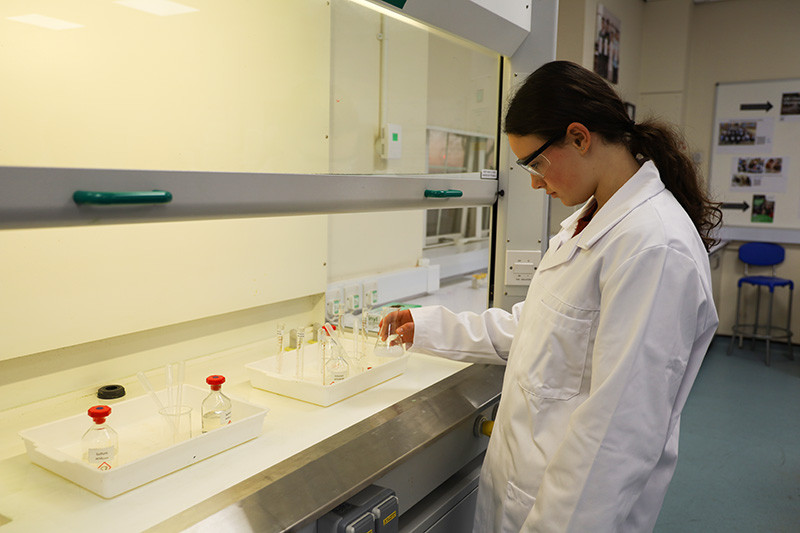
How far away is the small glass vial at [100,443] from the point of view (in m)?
1.15

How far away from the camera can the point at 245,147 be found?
4.98 ft

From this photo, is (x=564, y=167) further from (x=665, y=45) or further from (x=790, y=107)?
(x=790, y=107)

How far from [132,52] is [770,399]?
4.65 metres

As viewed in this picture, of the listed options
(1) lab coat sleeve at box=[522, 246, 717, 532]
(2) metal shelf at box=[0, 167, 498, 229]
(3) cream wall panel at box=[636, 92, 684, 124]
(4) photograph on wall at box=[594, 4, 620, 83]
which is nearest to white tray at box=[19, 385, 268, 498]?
(2) metal shelf at box=[0, 167, 498, 229]

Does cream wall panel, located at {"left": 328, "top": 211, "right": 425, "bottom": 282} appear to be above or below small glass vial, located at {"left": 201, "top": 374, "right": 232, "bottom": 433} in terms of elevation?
above

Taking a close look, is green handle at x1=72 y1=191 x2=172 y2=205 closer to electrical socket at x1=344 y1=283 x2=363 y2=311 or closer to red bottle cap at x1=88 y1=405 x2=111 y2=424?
red bottle cap at x1=88 y1=405 x2=111 y2=424

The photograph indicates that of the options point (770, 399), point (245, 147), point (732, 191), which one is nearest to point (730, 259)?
point (732, 191)

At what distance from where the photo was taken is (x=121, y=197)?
96 cm

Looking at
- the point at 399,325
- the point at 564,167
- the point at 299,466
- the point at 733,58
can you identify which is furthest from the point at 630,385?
the point at 733,58

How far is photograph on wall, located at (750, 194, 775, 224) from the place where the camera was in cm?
566

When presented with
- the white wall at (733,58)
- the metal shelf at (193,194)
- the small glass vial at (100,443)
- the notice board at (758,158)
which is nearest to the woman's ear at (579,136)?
the metal shelf at (193,194)

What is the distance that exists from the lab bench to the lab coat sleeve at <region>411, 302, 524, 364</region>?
0.26 feet

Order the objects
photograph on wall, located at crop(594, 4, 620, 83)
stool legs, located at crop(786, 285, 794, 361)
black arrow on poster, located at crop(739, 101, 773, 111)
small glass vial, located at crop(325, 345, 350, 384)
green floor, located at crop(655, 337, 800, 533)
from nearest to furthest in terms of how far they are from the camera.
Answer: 1. small glass vial, located at crop(325, 345, 350, 384)
2. green floor, located at crop(655, 337, 800, 533)
3. photograph on wall, located at crop(594, 4, 620, 83)
4. stool legs, located at crop(786, 285, 794, 361)
5. black arrow on poster, located at crop(739, 101, 773, 111)

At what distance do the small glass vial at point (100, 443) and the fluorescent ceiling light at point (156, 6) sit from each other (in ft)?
2.69
